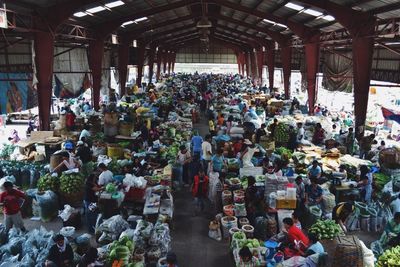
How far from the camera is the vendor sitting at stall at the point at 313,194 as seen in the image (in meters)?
7.77

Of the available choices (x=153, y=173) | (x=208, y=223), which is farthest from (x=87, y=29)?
(x=208, y=223)

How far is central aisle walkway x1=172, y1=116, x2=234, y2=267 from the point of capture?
6430 millimetres

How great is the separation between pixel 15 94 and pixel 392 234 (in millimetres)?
11948

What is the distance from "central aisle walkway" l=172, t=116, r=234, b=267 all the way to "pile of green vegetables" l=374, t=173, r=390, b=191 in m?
4.03

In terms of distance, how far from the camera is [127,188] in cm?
764

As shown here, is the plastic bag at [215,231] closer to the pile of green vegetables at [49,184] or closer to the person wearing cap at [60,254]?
the person wearing cap at [60,254]

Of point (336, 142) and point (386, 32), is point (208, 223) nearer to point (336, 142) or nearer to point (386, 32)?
point (336, 142)

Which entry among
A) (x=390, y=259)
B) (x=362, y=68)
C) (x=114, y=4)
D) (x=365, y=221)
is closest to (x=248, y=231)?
(x=390, y=259)

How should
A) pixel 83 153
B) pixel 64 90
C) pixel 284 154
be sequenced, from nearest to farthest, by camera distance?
pixel 83 153, pixel 284 154, pixel 64 90

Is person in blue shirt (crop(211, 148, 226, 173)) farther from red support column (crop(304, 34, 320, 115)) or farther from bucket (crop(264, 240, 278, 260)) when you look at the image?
red support column (crop(304, 34, 320, 115))

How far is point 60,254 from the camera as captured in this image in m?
5.25

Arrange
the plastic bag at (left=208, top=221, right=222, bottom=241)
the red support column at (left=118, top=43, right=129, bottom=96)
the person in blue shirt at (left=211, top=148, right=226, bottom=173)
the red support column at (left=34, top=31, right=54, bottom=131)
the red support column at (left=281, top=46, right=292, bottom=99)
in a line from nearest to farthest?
the plastic bag at (left=208, top=221, right=222, bottom=241)
the person in blue shirt at (left=211, top=148, right=226, bottom=173)
the red support column at (left=34, top=31, right=54, bottom=131)
the red support column at (left=118, top=43, right=129, bottom=96)
the red support column at (left=281, top=46, right=292, bottom=99)

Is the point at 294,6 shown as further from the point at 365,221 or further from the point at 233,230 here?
the point at 233,230

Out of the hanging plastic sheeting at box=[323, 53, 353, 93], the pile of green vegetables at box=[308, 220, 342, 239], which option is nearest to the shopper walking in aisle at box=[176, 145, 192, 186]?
the pile of green vegetables at box=[308, 220, 342, 239]
